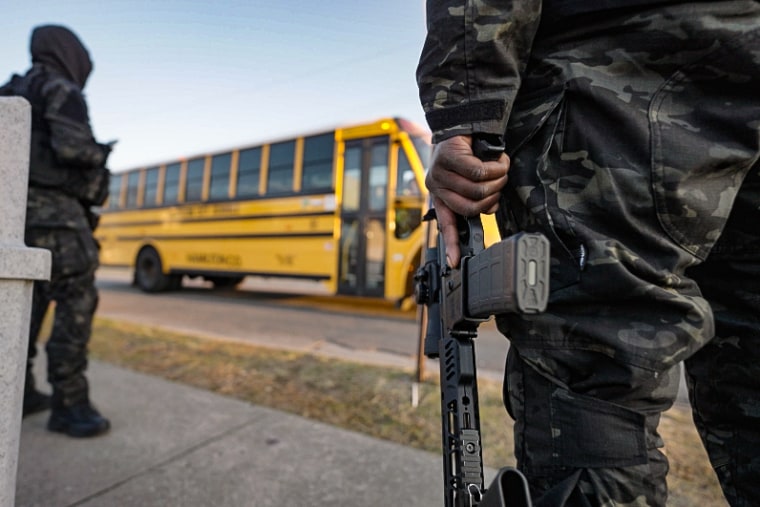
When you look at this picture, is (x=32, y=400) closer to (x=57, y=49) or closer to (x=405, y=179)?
(x=57, y=49)

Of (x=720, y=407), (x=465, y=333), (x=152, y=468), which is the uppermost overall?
(x=465, y=333)

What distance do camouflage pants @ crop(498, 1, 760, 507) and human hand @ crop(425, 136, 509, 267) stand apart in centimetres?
5

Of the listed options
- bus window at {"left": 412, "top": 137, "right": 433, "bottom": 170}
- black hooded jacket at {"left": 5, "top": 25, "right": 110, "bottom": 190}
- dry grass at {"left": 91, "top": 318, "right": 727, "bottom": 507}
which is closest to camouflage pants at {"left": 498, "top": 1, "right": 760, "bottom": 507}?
dry grass at {"left": 91, "top": 318, "right": 727, "bottom": 507}

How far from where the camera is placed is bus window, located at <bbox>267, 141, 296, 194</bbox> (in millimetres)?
7016

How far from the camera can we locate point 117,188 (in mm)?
9797

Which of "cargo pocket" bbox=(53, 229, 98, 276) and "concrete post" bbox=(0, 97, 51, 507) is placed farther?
"cargo pocket" bbox=(53, 229, 98, 276)

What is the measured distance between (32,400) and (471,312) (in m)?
2.34

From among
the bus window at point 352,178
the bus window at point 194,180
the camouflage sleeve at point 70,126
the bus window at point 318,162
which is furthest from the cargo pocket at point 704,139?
the bus window at point 194,180

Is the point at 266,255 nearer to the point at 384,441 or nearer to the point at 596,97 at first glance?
the point at 384,441

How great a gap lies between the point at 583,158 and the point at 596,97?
0.33 feet

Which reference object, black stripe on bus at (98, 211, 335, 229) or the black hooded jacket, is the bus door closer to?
→ black stripe on bus at (98, 211, 335, 229)

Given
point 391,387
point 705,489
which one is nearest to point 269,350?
point 391,387

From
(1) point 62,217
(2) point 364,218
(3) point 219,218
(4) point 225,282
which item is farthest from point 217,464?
(4) point 225,282

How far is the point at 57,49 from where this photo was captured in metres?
2.04
